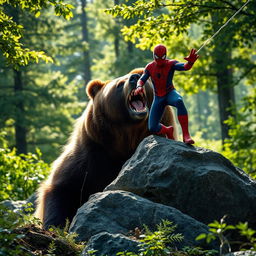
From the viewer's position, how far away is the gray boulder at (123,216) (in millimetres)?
3627

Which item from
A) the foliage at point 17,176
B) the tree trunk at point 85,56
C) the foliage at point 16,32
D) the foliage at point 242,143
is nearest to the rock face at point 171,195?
the foliage at point 16,32

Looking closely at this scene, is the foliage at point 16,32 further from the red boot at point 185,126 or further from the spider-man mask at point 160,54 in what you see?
the red boot at point 185,126

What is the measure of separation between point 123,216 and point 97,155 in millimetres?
2203

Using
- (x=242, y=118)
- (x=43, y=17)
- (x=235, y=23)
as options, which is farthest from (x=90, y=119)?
(x=43, y=17)

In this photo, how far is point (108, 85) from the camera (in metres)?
6.17

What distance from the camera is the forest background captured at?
684 cm

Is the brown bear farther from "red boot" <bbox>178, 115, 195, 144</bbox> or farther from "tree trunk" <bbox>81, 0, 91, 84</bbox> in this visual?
"tree trunk" <bbox>81, 0, 91, 84</bbox>

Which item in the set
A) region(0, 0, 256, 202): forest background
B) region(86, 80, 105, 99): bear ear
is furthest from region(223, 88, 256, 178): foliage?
region(86, 80, 105, 99): bear ear

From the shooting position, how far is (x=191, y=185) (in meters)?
4.02

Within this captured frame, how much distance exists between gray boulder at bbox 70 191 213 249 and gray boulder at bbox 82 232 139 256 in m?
0.40

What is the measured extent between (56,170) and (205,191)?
2682mm

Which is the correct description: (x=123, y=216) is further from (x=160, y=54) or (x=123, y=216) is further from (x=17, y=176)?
(x=17, y=176)

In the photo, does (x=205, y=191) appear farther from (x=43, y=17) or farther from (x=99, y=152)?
(x=43, y=17)

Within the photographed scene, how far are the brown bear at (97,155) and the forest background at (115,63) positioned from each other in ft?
3.11
